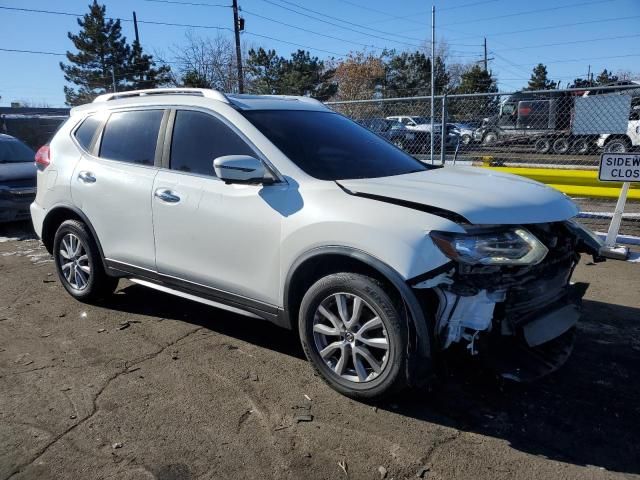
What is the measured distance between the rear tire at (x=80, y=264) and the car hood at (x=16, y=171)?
13.9 ft

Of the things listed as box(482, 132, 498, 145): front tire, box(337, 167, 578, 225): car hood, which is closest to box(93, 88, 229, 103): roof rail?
box(337, 167, 578, 225): car hood

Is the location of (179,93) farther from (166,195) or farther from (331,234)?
(331,234)

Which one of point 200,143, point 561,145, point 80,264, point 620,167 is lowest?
point 80,264

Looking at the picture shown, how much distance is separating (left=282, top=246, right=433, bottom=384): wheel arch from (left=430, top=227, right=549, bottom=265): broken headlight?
12.1 inches

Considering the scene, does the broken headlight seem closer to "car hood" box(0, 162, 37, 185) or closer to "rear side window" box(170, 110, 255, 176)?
"rear side window" box(170, 110, 255, 176)

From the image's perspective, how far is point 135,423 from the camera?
298cm

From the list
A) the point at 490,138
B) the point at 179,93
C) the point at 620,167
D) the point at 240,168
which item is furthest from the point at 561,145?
the point at 240,168

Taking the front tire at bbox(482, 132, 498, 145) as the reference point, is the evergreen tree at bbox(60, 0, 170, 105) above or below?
above

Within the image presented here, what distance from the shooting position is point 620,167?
582 cm

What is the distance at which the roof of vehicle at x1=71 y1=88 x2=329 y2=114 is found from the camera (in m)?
3.91

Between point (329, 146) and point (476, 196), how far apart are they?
49.1 inches

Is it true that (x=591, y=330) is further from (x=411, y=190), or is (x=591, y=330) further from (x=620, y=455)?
(x=411, y=190)

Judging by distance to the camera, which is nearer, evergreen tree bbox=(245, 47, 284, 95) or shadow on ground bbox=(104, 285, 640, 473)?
shadow on ground bbox=(104, 285, 640, 473)

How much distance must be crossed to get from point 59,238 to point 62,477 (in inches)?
113
